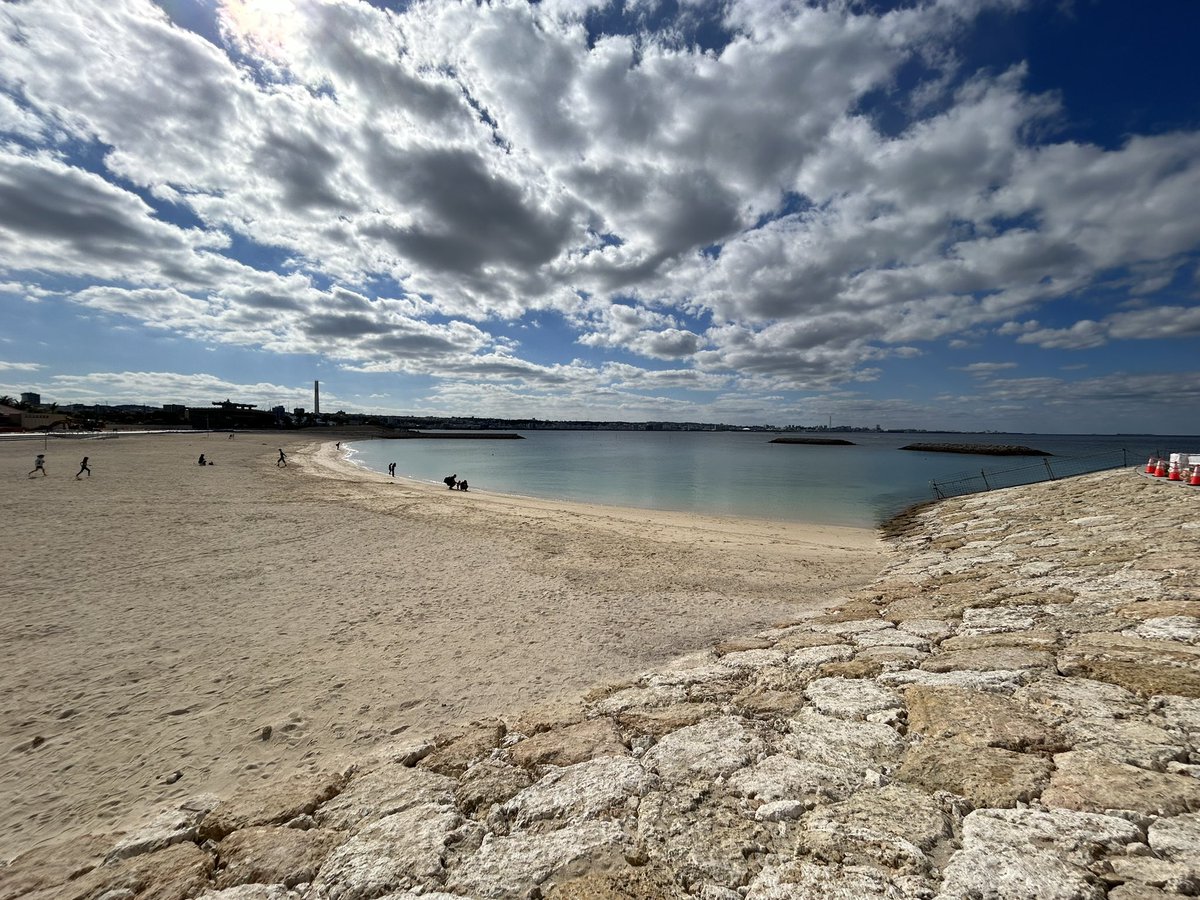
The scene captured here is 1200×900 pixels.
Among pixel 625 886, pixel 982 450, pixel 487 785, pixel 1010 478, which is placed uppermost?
pixel 982 450

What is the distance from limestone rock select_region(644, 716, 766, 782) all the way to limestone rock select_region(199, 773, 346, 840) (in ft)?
7.64

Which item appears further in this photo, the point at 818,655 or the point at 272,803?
the point at 818,655

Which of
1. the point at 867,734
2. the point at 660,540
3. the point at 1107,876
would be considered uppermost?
the point at 1107,876

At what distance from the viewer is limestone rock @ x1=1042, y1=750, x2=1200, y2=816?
2.32 metres

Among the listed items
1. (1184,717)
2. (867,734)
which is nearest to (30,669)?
(867,734)

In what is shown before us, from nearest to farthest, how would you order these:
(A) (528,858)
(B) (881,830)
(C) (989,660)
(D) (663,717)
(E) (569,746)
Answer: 1. (B) (881,830)
2. (A) (528,858)
3. (E) (569,746)
4. (D) (663,717)
5. (C) (989,660)

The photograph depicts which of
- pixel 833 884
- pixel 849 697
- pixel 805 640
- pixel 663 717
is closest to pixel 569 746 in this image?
pixel 663 717

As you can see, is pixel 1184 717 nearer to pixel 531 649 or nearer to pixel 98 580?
pixel 531 649

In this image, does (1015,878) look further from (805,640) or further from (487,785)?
(805,640)

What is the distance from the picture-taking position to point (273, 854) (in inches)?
109

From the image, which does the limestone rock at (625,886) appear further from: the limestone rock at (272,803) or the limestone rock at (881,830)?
the limestone rock at (272,803)

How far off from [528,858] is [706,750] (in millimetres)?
1430

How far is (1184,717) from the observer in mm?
3008

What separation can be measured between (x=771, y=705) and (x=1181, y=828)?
227 cm
